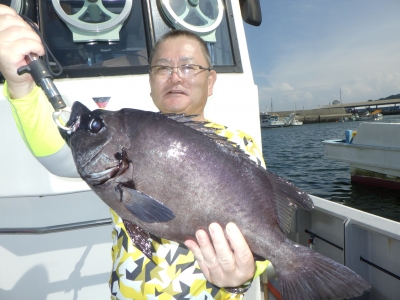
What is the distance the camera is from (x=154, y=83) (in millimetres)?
2467

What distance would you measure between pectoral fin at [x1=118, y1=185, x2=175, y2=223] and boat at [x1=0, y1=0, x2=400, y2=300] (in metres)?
1.36

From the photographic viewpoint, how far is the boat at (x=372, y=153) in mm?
10406

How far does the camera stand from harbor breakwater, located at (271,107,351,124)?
8394 centimetres

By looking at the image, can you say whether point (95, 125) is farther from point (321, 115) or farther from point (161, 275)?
point (321, 115)

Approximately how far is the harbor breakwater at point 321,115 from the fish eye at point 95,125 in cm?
8632

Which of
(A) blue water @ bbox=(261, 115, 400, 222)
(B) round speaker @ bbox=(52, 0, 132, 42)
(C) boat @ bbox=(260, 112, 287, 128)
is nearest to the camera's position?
(B) round speaker @ bbox=(52, 0, 132, 42)

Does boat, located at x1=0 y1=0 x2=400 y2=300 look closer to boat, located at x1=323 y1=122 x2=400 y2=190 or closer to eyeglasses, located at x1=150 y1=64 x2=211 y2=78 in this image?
eyeglasses, located at x1=150 y1=64 x2=211 y2=78

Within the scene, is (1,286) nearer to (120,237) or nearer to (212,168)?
(120,237)

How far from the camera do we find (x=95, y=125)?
5.42 ft

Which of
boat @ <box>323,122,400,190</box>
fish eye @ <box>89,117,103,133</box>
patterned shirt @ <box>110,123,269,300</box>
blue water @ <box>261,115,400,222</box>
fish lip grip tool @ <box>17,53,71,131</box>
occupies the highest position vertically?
fish lip grip tool @ <box>17,53,71,131</box>

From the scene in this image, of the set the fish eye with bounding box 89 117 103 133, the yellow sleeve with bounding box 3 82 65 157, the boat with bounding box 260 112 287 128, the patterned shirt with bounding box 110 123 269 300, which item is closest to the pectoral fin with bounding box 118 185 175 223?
the fish eye with bounding box 89 117 103 133

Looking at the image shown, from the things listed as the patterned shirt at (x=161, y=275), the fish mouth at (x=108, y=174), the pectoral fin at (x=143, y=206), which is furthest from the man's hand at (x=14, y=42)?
the patterned shirt at (x=161, y=275)

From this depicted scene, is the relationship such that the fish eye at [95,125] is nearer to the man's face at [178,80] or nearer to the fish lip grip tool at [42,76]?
the fish lip grip tool at [42,76]

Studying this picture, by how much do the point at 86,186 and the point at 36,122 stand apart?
1.32 m
